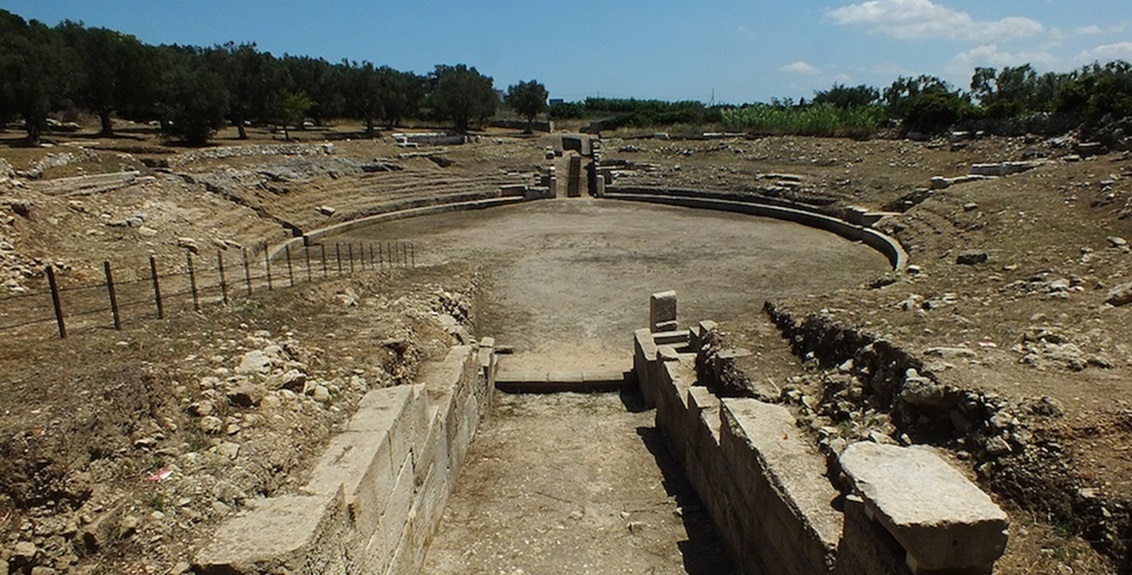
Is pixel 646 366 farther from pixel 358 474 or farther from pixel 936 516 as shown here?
pixel 936 516

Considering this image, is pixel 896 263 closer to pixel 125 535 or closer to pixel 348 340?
pixel 348 340

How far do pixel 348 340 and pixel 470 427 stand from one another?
2326 millimetres

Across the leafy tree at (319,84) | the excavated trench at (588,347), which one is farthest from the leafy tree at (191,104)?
the leafy tree at (319,84)

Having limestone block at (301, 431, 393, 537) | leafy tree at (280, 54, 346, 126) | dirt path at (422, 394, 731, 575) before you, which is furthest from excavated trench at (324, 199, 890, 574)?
leafy tree at (280, 54, 346, 126)

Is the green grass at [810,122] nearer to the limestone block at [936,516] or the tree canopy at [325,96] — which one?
the tree canopy at [325,96]

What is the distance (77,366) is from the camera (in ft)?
22.3

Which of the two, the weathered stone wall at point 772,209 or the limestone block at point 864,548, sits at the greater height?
the limestone block at point 864,548

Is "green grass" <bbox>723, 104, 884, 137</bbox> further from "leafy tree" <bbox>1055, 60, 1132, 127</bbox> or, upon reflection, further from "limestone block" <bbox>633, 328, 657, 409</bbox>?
"limestone block" <bbox>633, 328, 657, 409</bbox>

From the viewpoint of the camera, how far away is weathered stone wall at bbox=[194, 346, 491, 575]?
457 cm

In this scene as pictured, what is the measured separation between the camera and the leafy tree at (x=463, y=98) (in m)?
48.5

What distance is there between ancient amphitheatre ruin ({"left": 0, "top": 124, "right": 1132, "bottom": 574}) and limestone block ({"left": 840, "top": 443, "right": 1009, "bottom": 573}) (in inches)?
0.8

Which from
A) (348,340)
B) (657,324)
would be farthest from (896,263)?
(348,340)

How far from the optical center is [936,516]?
13.3ft

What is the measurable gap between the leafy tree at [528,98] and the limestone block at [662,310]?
44.5 metres
